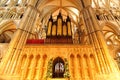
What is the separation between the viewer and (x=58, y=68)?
36.4ft

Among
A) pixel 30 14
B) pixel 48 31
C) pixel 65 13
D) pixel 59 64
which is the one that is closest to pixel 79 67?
pixel 59 64

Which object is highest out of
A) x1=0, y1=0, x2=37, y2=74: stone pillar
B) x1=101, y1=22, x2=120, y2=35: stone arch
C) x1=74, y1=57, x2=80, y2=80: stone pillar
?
x1=101, y1=22, x2=120, y2=35: stone arch

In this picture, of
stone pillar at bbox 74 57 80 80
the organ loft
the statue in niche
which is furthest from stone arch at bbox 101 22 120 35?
the statue in niche

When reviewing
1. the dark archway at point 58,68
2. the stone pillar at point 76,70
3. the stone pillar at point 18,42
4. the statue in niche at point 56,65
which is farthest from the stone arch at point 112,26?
the stone pillar at point 18,42

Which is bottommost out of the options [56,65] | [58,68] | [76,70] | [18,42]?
[76,70]

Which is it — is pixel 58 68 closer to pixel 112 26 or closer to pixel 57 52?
pixel 57 52

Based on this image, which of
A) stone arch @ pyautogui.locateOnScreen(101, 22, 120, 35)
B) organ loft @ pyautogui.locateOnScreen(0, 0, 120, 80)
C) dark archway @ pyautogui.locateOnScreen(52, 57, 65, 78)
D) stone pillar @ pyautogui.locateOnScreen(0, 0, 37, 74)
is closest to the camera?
stone pillar @ pyautogui.locateOnScreen(0, 0, 37, 74)

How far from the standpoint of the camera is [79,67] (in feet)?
36.6

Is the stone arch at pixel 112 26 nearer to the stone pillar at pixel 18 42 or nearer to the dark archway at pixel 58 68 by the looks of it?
the dark archway at pixel 58 68

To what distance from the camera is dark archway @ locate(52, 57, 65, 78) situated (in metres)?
10.8

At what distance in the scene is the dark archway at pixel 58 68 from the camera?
1078 cm

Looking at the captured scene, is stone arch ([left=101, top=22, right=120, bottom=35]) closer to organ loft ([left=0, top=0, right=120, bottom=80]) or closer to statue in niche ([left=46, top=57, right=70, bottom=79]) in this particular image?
organ loft ([left=0, top=0, right=120, bottom=80])

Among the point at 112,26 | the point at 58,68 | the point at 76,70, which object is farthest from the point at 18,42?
the point at 112,26

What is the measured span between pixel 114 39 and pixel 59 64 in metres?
10.4
